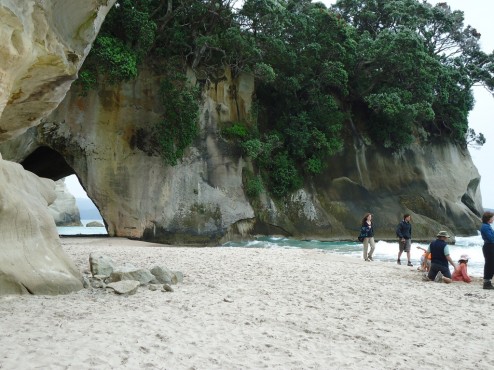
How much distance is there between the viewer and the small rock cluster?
663cm

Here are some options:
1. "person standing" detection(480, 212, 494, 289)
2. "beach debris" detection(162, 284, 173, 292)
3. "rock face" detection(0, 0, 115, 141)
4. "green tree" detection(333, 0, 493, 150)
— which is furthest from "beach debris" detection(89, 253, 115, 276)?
"green tree" detection(333, 0, 493, 150)

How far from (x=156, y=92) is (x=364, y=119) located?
1472 cm

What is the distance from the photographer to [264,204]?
82.8 ft

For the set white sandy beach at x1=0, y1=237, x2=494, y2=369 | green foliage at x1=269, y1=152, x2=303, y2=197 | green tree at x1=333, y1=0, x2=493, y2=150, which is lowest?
white sandy beach at x1=0, y1=237, x2=494, y2=369

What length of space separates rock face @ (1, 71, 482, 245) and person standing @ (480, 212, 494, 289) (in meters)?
15.0

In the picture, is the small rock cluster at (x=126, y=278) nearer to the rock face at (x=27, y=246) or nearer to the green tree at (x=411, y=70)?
the rock face at (x=27, y=246)

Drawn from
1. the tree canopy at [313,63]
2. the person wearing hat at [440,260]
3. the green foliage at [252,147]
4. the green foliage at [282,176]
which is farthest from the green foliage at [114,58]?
the person wearing hat at [440,260]

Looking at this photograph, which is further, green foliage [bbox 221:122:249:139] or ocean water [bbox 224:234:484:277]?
green foliage [bbox 221:122:249:139]

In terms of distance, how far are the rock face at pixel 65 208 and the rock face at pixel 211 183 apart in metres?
23.8

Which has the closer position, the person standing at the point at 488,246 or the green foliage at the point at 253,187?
the person standing at the point at 488,246

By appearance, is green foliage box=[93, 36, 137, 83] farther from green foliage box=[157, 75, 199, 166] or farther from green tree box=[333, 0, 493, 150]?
green tree box=[333, 0, 493, 150]

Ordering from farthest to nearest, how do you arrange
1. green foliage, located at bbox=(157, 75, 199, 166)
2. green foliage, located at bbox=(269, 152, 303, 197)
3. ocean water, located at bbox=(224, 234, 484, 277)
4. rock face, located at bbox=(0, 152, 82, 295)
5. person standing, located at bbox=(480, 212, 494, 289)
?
green foliage, located at bbox=(269, 152, 303, 197), green foliage, located at bbox=(157, 75, 199, 166), ocean water, located at bbox=(224, 234, 484, 277), person standing, located at bbox=(480, 212, 494, 289), rock face, located at bbox=(0, 152, 82, 295)

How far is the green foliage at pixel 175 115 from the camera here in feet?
Answer: 67.3

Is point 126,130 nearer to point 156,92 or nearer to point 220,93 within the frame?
point 156,92
